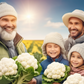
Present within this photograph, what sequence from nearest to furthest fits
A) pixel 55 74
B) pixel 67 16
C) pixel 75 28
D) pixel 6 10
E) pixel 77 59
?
1. pixel 55 74
2. pixel 77 59
3. pixel 6 10
4. pixel 75 28
5. pixel 67 16

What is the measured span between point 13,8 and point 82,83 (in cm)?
198

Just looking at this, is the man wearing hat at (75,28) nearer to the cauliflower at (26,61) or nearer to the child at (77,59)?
Result: the child at (77,59)

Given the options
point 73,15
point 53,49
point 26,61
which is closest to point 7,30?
point 53,49

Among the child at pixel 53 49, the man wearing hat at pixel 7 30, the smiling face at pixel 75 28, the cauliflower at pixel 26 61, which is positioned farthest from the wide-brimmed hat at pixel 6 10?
the cauliflower at pixel 26 61

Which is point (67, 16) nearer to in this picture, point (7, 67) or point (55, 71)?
point (55, 71)

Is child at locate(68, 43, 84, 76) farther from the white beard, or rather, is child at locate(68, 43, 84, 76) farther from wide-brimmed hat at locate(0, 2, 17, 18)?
wide-brimmed hat at locate(0, 2, 17, 18)

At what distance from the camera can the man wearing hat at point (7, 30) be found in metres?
2.46

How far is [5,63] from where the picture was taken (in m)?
1.35

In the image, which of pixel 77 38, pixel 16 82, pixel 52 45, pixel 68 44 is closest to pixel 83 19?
pixel 77 38

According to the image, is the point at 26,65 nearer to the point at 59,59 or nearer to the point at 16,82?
the point at 16,82

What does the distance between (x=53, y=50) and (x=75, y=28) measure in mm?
750

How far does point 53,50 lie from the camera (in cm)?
222

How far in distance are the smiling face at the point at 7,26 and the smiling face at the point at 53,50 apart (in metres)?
0.83

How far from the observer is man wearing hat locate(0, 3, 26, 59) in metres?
2.46
